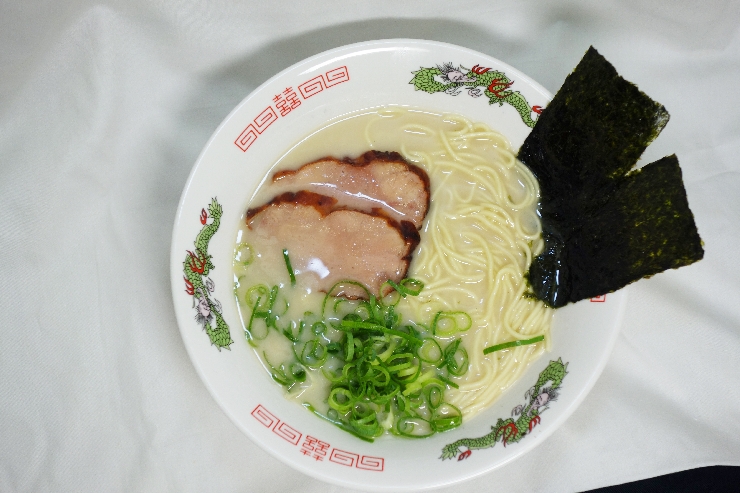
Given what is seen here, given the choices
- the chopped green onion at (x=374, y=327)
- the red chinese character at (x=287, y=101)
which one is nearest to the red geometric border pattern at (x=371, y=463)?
the chopped green onion at (x=374, y=327)

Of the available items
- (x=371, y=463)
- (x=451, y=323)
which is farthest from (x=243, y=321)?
(x=451, y=323)

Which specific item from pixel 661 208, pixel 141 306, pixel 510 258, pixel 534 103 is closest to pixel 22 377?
pixel 141 306

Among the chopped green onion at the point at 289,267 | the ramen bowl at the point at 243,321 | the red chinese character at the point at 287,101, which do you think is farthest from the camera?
the chopped green onion at the point at 289,267

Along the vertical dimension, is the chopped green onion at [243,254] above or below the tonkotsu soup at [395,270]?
above

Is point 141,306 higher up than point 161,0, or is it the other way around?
point 161,0

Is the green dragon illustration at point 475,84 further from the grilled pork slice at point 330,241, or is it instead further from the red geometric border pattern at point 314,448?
the red geometric border pattern at point 314,448

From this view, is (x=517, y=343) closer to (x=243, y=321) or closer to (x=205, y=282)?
(x=243, y=321)

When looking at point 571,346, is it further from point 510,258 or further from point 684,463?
point 684,463
